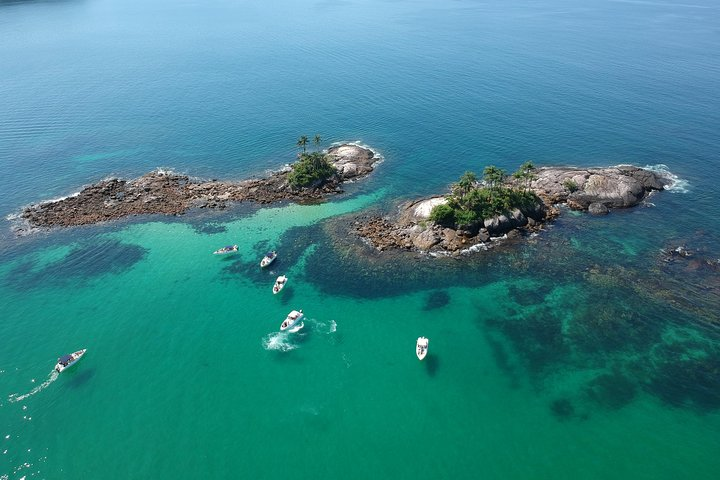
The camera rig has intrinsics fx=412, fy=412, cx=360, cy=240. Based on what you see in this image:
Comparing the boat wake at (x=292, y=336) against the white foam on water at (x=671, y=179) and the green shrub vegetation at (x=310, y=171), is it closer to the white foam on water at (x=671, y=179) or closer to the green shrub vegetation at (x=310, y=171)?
the green shrub vegetation at (x=310, y=171)

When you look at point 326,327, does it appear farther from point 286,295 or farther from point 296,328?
point 286,295

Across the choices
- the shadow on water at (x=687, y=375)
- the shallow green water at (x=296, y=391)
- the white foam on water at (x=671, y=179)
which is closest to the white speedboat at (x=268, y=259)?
the shallow green water at (x=296, y=391)

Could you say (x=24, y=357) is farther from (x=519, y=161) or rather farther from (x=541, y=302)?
(x=519, y=161)

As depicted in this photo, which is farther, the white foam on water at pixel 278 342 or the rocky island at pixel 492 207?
the rocky island at pixel 492 207

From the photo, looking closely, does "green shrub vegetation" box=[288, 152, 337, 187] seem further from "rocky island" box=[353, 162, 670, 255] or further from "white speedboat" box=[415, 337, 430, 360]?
"white speedboat" box=[415, 337, 430, 360]

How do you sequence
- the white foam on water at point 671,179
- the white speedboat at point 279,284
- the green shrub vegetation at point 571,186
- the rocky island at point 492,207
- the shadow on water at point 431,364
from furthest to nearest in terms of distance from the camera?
the white foam on water at point 671,179 < the green shrub vegetation at point 571,186 < the rocky island at point 492,207 < the white speedboat at point 279,284 < the shadow on water at point 431,364

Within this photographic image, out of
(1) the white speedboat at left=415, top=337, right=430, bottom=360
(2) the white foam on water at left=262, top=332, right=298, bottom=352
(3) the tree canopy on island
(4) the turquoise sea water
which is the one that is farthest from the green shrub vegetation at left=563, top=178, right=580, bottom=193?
(2) the white foam on water at left=262, top=332, right=298, bottom=352
